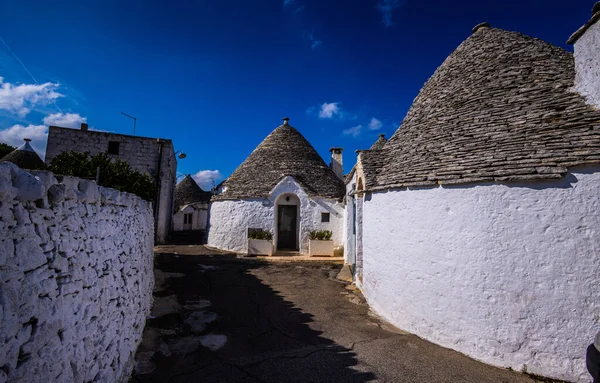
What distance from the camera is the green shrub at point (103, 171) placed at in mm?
5535

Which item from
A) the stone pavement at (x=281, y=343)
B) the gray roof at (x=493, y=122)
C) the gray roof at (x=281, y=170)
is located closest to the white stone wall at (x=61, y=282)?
the stone pavement at (x=281, y=343)

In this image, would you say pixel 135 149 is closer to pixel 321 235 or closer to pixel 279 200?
pixel 279 200

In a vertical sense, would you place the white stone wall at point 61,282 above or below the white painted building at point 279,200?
below

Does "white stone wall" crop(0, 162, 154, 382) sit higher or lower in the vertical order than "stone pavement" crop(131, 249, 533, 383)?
higher

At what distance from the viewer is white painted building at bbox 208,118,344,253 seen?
14.8 meters

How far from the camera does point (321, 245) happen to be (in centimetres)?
1391

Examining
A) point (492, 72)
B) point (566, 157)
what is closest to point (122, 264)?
point (566, 157)

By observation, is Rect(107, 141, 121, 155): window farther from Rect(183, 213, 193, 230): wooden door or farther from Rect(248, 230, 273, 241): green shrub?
Rect(183, 213, 193, 230): wooden door

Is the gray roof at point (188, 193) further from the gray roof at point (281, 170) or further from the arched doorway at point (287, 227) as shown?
the arched doorway at point (287, 227)

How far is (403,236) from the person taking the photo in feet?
19.4

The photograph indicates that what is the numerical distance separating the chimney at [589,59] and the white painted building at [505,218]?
0.07 feet

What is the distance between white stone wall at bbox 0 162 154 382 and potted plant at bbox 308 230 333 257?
10321mm

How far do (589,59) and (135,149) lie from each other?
18868 mm

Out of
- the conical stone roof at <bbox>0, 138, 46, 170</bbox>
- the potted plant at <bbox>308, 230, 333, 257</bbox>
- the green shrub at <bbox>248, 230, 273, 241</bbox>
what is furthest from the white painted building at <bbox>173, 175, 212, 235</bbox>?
the conical stone roof at <bbox>0, 138, 46, 170</bbox>
